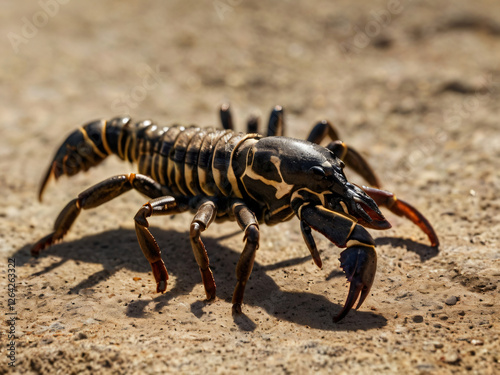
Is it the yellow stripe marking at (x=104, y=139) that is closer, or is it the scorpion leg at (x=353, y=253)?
the scorpion leg at (x=353, y=253)

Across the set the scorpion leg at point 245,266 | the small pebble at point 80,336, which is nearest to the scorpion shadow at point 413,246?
the scorpion leg at point 245,266

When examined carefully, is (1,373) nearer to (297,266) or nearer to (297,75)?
(297,266)

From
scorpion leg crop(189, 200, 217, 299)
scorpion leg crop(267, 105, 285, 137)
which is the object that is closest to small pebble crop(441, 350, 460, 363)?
scorpion leg crop(189, 200, 217, 299)

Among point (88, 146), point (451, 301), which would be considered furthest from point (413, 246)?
point (88, 146)

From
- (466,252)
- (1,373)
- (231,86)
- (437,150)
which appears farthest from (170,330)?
(231,86)

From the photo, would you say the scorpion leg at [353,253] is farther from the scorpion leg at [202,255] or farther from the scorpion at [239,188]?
the scorpion leg at [202,255]

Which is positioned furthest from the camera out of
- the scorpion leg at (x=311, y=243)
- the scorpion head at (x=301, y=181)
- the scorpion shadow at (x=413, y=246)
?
the scorpion shadow at (x=413, y=246)
